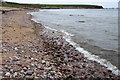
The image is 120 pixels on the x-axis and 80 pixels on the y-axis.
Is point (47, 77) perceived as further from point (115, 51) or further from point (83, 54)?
point (115, 51)

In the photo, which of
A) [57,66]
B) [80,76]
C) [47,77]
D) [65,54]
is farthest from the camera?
[65,54]

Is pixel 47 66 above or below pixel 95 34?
below

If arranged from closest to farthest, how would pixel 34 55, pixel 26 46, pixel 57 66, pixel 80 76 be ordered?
pixel 80 76, pixel 57 66, pixel 34 55, pixel 26 46

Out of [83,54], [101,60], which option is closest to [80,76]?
[101,60]

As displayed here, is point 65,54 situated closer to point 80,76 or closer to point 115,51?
point 80,76

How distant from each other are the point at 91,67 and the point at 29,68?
111 inches

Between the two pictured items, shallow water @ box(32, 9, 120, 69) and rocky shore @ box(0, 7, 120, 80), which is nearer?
rocky shore @ box(0, 7, 120, 80)

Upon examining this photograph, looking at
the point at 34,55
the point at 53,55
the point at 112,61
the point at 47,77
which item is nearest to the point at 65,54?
the point at 53,55

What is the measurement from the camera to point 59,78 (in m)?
5.77

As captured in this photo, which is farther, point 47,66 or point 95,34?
point 95,34

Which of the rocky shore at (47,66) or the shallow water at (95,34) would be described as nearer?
the rocky shore at (47,66)

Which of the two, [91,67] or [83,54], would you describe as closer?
[91,67]

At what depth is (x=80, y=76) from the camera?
6.14 metres

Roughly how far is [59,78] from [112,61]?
3729 mm
